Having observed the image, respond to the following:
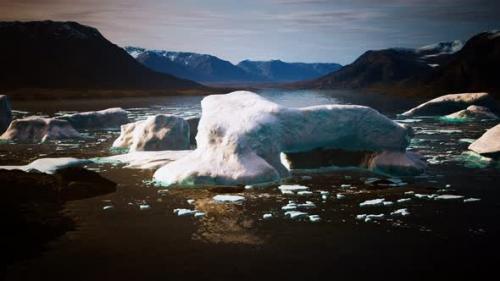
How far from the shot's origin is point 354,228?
11359mm

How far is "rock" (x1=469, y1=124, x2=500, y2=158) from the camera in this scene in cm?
1980

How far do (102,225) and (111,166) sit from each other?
8083 millimetres

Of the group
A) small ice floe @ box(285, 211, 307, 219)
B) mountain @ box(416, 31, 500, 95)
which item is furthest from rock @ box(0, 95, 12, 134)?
mountain @ box(416, 31, 500, 95)

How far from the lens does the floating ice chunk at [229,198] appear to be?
13.7 m

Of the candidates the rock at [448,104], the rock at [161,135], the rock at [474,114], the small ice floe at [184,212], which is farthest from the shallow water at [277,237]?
the rock at [448,104]

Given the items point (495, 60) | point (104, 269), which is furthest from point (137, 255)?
point (495, 60)

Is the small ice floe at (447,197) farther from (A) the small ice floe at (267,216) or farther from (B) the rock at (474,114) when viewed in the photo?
(B) the rock at (474,114)

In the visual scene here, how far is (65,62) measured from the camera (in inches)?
6560

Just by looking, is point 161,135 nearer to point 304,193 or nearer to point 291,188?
point 291,188

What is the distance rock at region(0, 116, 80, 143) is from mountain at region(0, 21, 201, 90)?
11267 centimetres

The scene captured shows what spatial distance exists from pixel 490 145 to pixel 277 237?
1329cm

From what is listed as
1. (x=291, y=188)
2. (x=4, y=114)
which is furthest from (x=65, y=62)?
(x=291, y=188)

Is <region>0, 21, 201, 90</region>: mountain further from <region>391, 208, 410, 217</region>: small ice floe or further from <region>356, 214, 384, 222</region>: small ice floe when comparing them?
<region>391, 208, 410, 217</region>: small ice floe

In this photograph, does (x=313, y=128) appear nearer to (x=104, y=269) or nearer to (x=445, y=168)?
(x=445, y=168)
